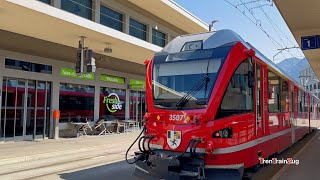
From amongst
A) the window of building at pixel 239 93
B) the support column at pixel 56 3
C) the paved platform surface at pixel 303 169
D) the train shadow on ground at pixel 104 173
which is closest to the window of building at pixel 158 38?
the support column at pixel 56 3

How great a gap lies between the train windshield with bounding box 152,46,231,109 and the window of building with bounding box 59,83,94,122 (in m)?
13.7

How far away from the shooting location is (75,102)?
21672 millimetres

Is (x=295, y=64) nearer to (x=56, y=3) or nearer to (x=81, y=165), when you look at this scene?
(x=56, y=3)

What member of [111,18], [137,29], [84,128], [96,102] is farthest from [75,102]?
[137,29]

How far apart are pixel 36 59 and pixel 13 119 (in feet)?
→ 10.4

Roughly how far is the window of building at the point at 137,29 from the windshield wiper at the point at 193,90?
15.5 meters

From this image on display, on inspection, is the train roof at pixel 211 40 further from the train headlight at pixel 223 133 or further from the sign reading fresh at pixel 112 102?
the sign reading fresh at pixel 112 102

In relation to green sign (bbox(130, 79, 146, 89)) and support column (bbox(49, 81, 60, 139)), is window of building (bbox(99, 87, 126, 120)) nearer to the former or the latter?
green sign (bbox(130, 79, 146, 89))

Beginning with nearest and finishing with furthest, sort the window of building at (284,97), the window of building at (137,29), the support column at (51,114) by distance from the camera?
the window of building at (284,97) → the support column at (51,114) → the window of building at (137,29)

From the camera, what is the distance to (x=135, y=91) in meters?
28.2

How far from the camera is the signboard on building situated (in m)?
16.6

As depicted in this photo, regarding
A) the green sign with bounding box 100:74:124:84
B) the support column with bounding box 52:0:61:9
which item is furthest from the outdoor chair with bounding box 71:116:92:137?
the support column with bounding box 52:0:61:9

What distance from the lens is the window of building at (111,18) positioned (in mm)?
19625

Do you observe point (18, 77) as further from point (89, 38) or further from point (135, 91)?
point (135, 91)
